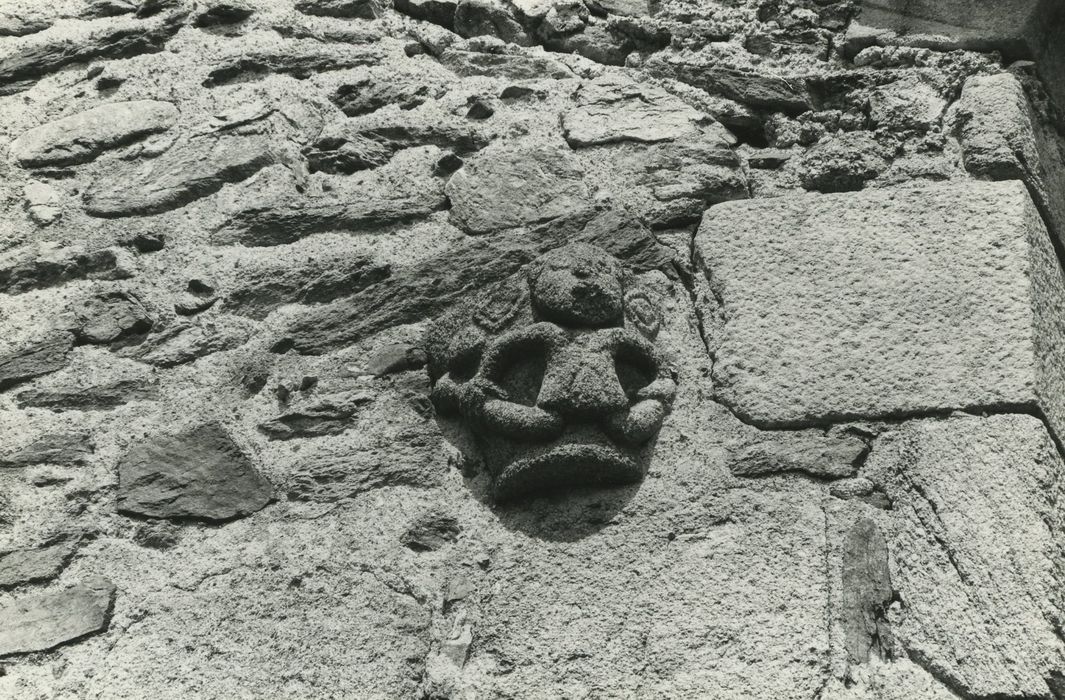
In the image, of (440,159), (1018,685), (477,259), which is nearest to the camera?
(1018,685)

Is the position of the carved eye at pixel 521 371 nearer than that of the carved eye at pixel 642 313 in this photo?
Yes

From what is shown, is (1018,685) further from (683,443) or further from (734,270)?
(734,270)

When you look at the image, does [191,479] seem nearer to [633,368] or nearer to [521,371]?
[521,371]

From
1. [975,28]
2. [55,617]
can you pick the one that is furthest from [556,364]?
[975,28]

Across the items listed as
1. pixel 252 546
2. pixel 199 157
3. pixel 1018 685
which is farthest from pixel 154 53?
pixel 1018 685

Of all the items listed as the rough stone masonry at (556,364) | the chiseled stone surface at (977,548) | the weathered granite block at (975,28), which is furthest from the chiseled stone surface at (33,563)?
the weathered granite block at (975,28)

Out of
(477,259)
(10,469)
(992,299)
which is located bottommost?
(10,469)

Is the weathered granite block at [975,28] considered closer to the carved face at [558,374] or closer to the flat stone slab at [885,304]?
the flat stone slab at [885,304]
